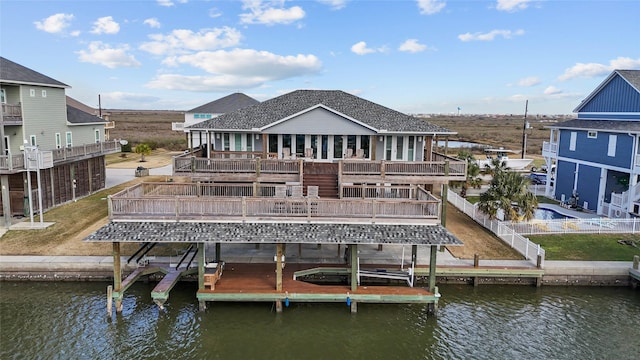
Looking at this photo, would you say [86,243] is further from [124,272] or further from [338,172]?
[338,172]

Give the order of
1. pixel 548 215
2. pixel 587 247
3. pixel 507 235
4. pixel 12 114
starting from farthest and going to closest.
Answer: pixel 548 215 → pixel 12 114 → pixel 507 235 → pixel 587 247

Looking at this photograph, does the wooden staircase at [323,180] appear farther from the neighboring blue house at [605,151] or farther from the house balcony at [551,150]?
the house balcony at [551,150]

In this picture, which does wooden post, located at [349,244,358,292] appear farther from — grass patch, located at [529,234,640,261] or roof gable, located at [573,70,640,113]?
roof gable, located at [573,70,640,113]

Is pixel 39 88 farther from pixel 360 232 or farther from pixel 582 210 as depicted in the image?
pixel 582 210

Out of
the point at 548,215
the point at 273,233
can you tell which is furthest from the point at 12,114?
the point at 548,215

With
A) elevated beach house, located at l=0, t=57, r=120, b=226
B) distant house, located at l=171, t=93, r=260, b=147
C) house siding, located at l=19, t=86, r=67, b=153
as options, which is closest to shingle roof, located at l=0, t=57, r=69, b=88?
elevated beach house, located at l=0, t=57, r=120, b=226

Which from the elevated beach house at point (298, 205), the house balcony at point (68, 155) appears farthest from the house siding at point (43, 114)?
the elevated beach house at point (298, 205)
